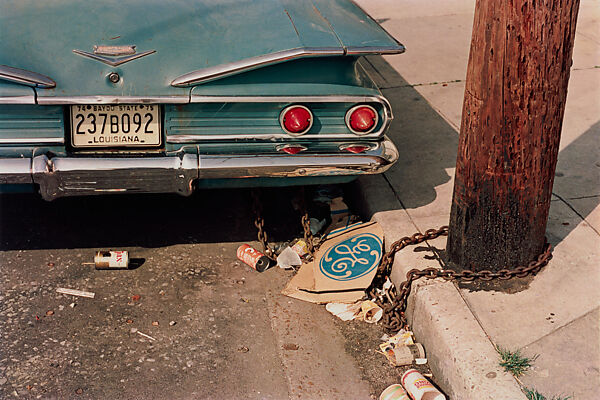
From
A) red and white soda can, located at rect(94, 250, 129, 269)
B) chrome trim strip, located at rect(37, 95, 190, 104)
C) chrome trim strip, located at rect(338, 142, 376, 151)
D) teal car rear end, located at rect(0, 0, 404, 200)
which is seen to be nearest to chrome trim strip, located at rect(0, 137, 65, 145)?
teal car rear end, located at rect(0, 0, 404, 200)

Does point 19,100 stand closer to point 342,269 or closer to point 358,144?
point 358,144

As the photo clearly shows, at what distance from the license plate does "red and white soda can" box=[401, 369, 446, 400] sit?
1.77 metres

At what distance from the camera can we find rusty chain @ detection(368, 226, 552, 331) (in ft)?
11.9

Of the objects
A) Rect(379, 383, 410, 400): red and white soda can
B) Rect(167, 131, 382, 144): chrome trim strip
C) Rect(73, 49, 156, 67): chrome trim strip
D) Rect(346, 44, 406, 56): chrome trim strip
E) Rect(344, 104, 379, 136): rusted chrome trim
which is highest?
Rect(346, 44, 406, 56): chrome trim strip

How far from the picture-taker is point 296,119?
12.2 feet

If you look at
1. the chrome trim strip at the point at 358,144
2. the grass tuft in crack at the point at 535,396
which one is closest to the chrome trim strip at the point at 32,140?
the chrome trim strip at the point at 358,144

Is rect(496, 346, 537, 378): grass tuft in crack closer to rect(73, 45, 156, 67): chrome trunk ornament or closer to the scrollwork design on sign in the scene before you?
the scrollwork design on sign

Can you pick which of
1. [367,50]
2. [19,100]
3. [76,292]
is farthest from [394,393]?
[19,100]

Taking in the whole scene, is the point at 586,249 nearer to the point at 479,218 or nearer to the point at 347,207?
the point at 479,218

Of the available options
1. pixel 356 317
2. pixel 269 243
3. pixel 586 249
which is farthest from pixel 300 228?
pixel 586 249

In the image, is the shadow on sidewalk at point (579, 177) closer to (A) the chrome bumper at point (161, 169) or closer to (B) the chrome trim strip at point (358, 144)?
(B) the chrome trim strip at point (358, 144)

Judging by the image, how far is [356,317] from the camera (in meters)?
3.84

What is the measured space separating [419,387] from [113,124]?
6.54ft

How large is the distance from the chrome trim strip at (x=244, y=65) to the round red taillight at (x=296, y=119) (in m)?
0.30
